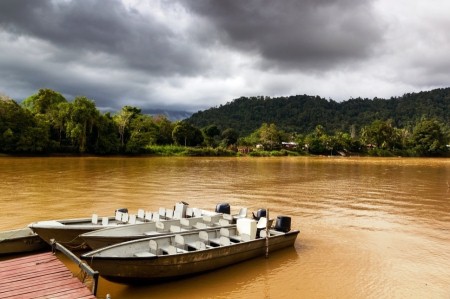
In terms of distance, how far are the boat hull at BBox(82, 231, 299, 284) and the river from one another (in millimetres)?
392

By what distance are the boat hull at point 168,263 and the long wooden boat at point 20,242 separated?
4.07 m

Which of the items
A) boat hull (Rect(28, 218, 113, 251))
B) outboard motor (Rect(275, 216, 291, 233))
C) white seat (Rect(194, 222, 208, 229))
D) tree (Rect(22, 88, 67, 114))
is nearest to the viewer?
boat hull (Rect(28, 218, 113, 251))

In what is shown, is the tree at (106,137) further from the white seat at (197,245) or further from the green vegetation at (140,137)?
the white seat at (197,245)

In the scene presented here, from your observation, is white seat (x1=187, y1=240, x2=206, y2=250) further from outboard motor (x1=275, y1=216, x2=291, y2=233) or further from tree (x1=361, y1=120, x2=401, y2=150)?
tree (x1=361, y1=120, x2=401, y2=150)

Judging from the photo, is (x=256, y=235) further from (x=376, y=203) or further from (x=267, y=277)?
(x=376, y=203)

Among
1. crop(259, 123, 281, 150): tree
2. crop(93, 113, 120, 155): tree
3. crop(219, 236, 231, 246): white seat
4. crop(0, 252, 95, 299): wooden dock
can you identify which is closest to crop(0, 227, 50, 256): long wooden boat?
crop(0, 252, 95, 299): wooden dock

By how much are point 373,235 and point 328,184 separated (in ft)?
63.7

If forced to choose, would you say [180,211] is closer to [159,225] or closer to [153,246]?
[159,225]

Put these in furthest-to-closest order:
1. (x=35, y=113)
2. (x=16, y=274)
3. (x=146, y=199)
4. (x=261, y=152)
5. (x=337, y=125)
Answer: (x=337, y=125) < (x=261, y=152) < (x=35, y=113) < (x=146, y=199) < (x=16, y=274)

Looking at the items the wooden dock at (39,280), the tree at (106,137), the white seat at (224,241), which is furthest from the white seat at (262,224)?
the tree at (106,137)

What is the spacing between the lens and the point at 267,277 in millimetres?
11992

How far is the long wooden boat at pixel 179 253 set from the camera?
9.55 metres

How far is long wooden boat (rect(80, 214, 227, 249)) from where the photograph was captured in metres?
11.1

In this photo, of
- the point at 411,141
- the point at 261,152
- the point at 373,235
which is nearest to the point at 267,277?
the point at 373,235
